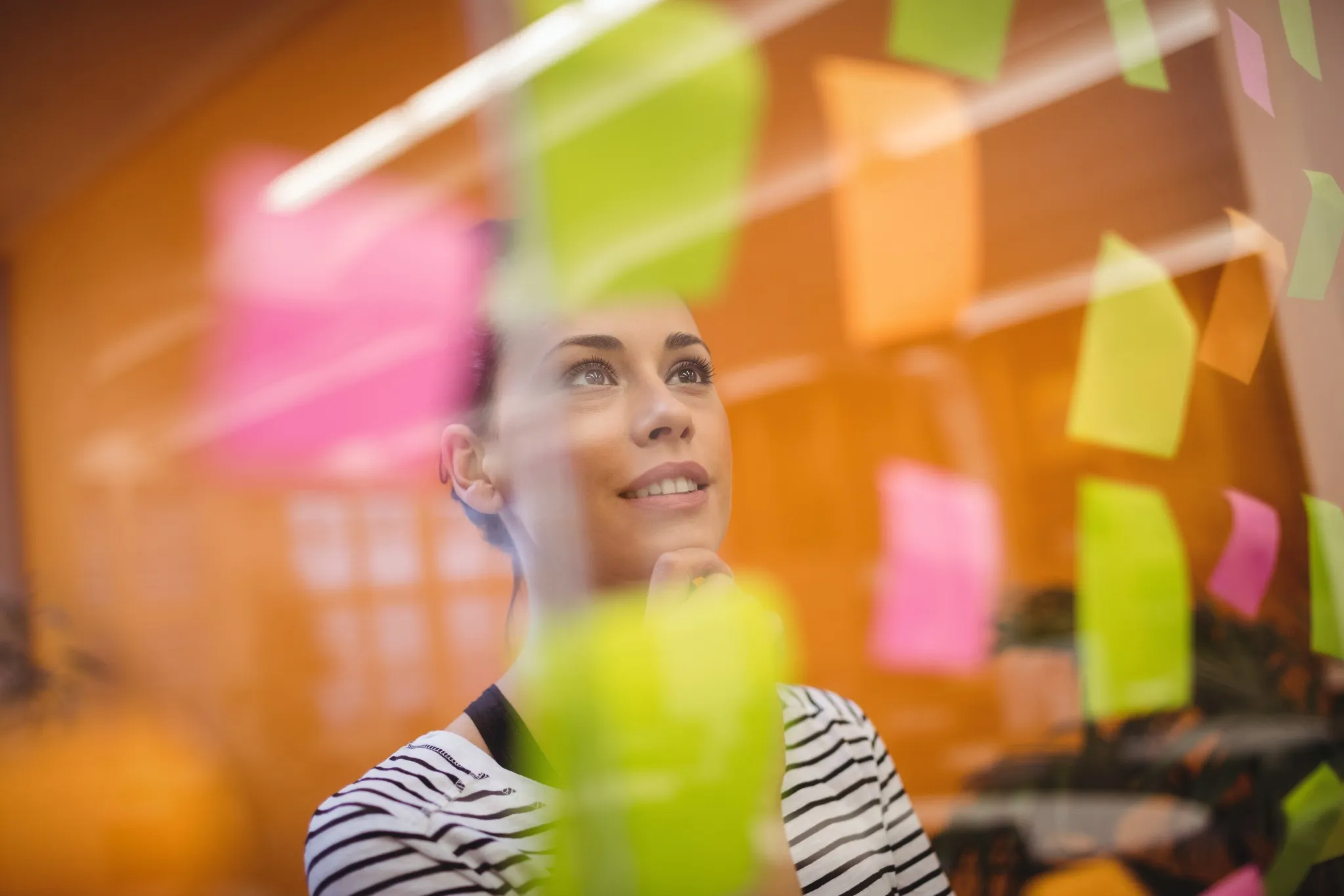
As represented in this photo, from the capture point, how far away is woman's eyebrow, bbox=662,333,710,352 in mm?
891

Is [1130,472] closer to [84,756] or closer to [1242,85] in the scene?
[1242,85]

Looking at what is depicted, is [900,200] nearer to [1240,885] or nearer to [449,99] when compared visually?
[449,99]

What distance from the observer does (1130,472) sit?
1.48 m

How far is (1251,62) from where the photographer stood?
1.50 m

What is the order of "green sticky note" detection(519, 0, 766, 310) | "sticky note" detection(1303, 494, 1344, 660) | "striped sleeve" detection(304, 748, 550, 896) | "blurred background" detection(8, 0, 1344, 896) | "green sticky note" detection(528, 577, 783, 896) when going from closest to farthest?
"striped sleeve" detection(304, 748, 550, 896) → "green sticky note" detection(528, 577, 783, 896) → "green sticky note" detection(519, 0, 766, 310) → "blurred background" detection(8, 0, 1344, 896) → "sticky note" detection(1303, 494, 1344, 660)

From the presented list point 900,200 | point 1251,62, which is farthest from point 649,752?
point 1251,62

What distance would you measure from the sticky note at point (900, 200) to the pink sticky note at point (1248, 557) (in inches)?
21.4

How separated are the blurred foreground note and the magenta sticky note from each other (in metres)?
1.01

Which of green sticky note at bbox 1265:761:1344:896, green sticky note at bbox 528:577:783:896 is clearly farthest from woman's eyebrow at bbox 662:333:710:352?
green sticky note at bbox 1265:761:1344:896

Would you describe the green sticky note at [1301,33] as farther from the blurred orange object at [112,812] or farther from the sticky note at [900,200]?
the blurred orange object at [112,812]

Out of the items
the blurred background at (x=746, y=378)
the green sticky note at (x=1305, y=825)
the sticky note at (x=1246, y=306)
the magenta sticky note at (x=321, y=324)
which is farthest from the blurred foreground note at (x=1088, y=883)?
the magenta sticky note at (x=321, y=324)

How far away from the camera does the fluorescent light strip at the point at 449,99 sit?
3.36 feet

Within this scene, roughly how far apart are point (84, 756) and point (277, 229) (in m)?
0.71

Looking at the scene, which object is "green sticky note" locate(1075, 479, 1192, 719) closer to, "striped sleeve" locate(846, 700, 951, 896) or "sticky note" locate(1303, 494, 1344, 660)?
"sticky note" locate(1303, 494, 1344, 660)
